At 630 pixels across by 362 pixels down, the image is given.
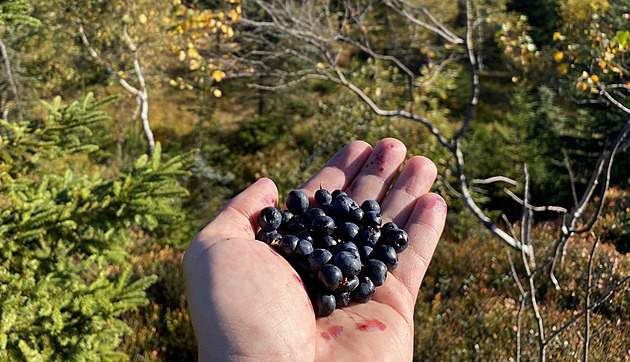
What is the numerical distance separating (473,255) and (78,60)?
13099mm

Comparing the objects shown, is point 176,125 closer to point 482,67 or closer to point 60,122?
point 60,122

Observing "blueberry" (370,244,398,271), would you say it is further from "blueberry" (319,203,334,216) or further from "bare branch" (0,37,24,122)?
"bare branch" (0,37,24,122)

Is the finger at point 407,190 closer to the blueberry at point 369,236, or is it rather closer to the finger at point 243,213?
the blueberry at point 369,236

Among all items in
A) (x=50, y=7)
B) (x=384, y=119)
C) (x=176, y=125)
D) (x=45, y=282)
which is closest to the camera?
(x=45, y=282)

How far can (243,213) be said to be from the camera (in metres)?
2.26

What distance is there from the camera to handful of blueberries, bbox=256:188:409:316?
6.73 ft

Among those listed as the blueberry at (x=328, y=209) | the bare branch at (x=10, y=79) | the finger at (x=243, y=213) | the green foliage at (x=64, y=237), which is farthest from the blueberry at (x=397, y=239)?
the bare branch at (x=10, y=79)

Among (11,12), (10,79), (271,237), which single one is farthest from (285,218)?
(10,79)

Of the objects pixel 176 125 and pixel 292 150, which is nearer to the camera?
pixel 292 150

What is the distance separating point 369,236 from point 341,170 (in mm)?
711

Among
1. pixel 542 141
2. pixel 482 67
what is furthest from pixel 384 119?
pixel 482 67

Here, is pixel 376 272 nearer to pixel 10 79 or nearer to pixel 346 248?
pixel 346 248

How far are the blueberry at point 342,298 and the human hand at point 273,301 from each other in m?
0.04

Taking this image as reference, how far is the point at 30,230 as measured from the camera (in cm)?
261
